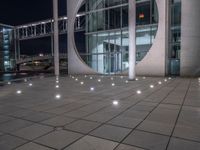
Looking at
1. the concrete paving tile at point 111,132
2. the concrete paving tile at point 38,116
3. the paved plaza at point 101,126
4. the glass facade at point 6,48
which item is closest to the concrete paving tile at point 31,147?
the paved plaza at point 101,126

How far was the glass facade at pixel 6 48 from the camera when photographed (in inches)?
1469

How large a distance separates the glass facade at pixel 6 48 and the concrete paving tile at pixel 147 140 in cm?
3849

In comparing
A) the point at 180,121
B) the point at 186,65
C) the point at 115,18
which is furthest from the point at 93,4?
the point at 180,121

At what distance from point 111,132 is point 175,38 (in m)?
13.7

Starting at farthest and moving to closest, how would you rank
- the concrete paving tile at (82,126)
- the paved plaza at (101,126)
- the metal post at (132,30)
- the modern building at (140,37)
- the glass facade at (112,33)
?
→ the glass facade at (112,33) < the modern building at (140,37) < the metal post at (132,30) < the concrete paving tile at (82,126) < the paved plaza at (101,126)

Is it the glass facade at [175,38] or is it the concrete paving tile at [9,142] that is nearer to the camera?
the concrete paving tile at [9,142]

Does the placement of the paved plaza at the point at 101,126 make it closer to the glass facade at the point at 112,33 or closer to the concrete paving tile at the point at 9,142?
the concrete paving tile at the point at 9,142

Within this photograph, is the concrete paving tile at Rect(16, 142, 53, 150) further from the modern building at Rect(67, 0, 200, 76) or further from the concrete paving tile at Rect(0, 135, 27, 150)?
the modern building at Rect(67, 0, 200, 76)

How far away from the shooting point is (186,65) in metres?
14.0

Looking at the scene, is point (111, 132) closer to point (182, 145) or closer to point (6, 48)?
point (182, 145)

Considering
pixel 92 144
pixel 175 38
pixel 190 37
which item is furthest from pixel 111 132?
pixel 175 38

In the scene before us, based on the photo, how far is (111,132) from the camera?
3357 millimetres

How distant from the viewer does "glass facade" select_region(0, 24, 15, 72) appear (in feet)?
122

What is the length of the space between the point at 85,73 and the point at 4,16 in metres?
34.5
